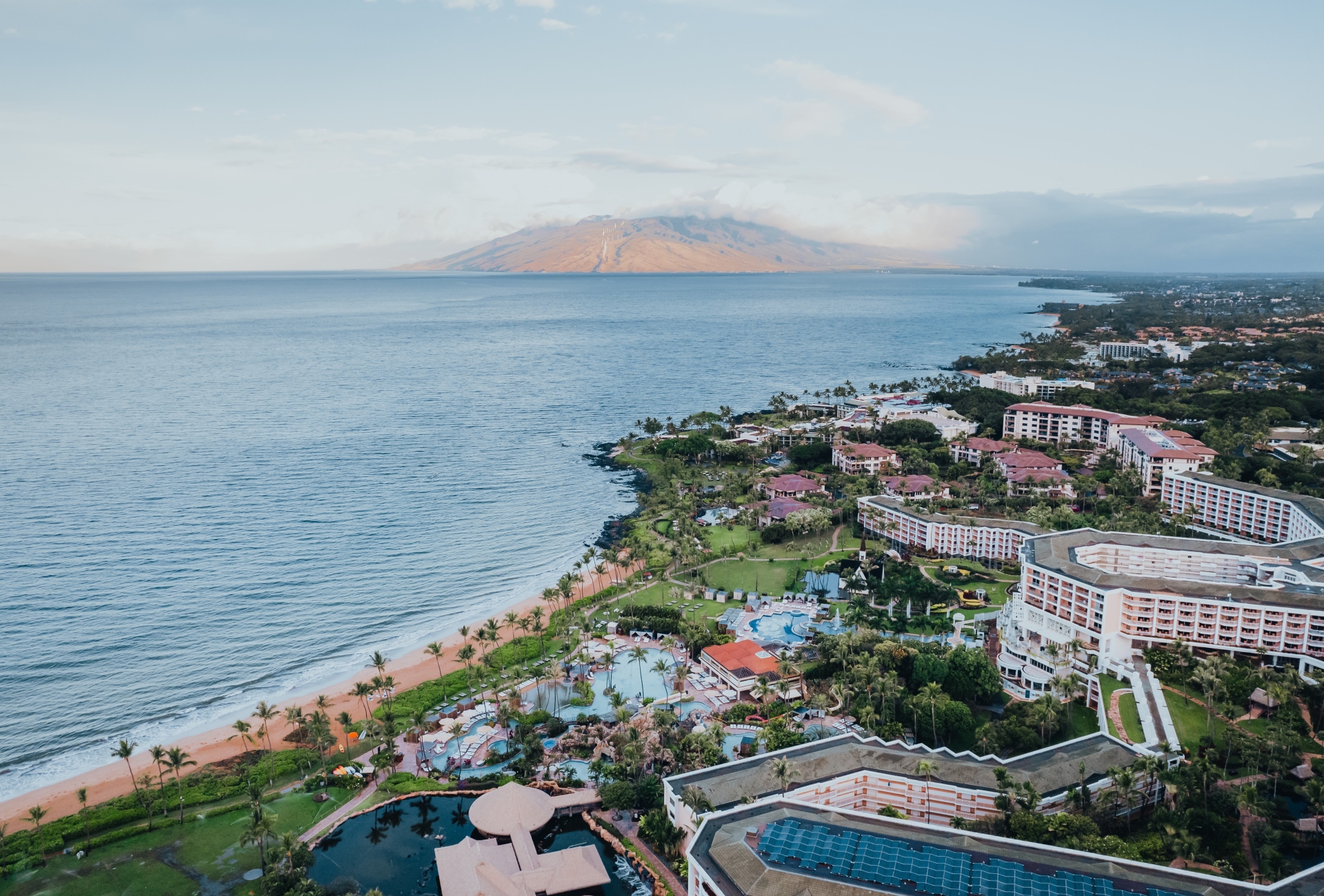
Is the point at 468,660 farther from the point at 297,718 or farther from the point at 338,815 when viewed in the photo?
the point at 338,815

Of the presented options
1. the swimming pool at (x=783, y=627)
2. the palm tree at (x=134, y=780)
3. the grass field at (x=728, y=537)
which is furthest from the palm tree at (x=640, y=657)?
the palm tree at (x=134, y=780)

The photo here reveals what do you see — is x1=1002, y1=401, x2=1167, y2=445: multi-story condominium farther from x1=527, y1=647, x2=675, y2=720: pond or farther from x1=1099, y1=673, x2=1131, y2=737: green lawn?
x1=527, y1=647, x2=675, y2=720: pond

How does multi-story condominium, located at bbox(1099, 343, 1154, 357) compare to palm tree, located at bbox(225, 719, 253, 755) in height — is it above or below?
above

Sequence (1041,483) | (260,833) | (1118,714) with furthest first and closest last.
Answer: (1041,483) < (1118,714) < (260,833)

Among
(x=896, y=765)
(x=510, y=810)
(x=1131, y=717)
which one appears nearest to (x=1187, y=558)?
(x=1131, y=717)

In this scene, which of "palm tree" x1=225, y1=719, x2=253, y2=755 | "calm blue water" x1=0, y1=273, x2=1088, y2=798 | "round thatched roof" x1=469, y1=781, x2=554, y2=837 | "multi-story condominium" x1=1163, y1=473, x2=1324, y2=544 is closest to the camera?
"round thatched roof" x1=469, y1=781, x2=554, y2=837

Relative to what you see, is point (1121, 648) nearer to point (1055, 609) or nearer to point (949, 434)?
point (1055, 609)

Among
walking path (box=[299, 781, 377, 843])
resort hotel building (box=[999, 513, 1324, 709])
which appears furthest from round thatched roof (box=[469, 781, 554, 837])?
resort hotel building (box=[999, 513, 1324, 709])
